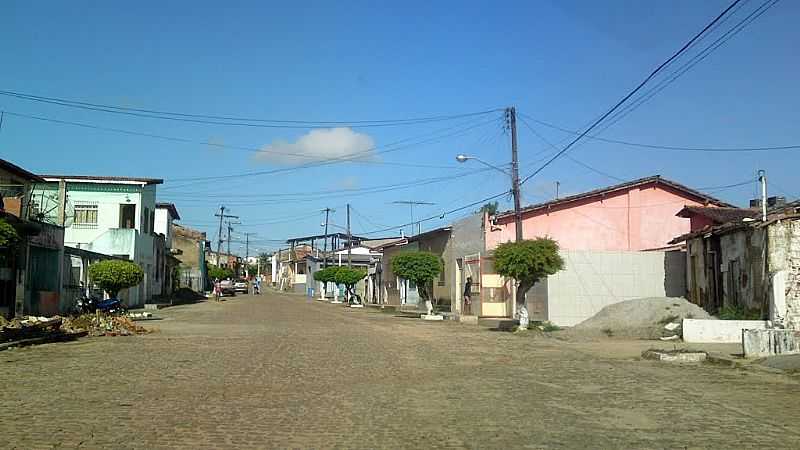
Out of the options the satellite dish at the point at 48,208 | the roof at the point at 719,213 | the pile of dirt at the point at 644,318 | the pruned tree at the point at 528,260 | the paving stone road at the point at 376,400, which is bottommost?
the paving stone road at the point at 376,400

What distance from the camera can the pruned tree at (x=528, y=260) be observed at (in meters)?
27.0

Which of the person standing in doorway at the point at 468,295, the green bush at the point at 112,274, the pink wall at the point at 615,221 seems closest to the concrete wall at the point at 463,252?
the person standing in doorway at the point at 468,295

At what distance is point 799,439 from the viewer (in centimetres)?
852

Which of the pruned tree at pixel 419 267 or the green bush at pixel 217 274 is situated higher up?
the green bush at pixel 217 274

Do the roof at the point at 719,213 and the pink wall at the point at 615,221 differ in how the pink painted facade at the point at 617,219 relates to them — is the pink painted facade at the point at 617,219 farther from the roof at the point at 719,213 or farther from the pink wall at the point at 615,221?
the roof at the point at 719,213

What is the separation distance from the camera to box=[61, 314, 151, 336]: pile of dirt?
2412 centimetres

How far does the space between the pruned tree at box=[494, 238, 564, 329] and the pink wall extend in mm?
12807

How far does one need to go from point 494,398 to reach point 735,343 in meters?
12.7

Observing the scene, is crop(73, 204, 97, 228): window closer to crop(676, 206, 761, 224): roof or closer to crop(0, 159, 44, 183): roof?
crop(0, 159, 44, 183): roof

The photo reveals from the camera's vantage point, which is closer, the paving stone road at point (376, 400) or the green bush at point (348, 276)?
the paving stone road at point (376, 400)

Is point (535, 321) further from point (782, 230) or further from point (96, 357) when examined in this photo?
point (96, 357)

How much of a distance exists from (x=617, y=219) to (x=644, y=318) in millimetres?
16505

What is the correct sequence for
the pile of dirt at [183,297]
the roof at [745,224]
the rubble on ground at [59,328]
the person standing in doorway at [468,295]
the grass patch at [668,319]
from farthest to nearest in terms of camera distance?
the pile of dirt at [183,297], the person standing in doorway at [468,295], the grass patch at [668,319], the roof at [745,224], the rubble on ground at [59,328]

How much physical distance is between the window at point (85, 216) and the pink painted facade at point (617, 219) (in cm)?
2489
